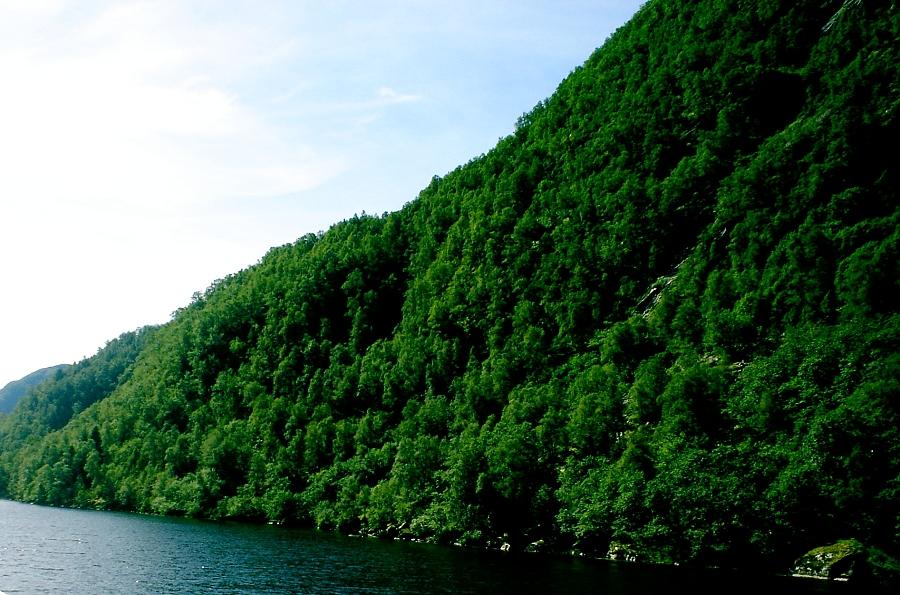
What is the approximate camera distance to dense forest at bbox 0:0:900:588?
60344mm

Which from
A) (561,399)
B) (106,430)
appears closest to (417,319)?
(561,399)

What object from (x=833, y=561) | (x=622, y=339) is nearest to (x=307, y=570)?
(x=833, y=561)

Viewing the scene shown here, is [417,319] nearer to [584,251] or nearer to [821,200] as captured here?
[584,251]

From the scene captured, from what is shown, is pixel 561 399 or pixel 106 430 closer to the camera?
pixel 561 399

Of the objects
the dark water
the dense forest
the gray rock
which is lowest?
the dark water

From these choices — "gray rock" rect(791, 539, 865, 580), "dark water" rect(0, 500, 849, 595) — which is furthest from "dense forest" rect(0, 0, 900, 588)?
"dark water" rect(0, 500, 849, 595)

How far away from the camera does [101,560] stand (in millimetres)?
62031

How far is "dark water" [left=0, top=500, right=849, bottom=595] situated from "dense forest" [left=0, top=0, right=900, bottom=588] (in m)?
7.40

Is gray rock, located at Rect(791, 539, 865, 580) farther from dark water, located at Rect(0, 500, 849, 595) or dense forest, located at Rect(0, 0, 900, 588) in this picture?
dark water, located at Rect(0, 500, 849, 595)

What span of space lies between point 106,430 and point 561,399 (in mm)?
137217

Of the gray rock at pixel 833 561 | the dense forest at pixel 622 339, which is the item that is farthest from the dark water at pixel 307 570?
the dense forest at pixel 622 339

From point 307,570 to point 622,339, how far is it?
1847 inches

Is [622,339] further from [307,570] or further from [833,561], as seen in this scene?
[307,570]

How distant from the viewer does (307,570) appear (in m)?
57.6
